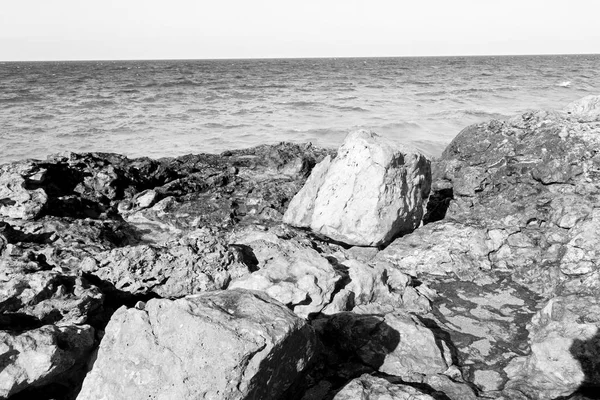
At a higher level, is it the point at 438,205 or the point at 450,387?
the point at 438,205

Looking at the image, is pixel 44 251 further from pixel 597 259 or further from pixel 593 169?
pixel 593 169

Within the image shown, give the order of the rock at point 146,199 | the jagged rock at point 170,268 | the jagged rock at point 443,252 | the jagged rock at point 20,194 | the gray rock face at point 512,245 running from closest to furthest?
1. the gray rock face at point 512,245
2. the jagged rock at point 170,268
3. the jagged rock at point 443,252
4. the jagged rock at point 20,194
5. the rock at point 146,199

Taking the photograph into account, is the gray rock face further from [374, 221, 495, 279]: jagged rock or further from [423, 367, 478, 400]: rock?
[423, 367, 478, 400]: rock

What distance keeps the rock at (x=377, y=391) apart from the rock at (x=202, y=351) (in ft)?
1.25

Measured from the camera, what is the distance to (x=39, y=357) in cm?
306

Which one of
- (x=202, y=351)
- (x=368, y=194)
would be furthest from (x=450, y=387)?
(x=368, y=194)

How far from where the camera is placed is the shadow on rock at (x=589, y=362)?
3.56 meters

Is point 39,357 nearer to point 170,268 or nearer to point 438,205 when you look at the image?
point 170,268

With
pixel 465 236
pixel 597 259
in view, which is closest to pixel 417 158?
pixel 465 236

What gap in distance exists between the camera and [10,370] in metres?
2.96

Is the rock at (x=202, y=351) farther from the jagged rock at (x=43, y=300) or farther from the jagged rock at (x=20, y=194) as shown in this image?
the jagged rock at (x=20, y=194)

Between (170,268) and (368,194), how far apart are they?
9.02 feet

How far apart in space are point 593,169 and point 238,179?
572 centimetres

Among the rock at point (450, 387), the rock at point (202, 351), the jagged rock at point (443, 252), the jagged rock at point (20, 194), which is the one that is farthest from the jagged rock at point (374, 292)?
the jagged rock at point (20, 194)
